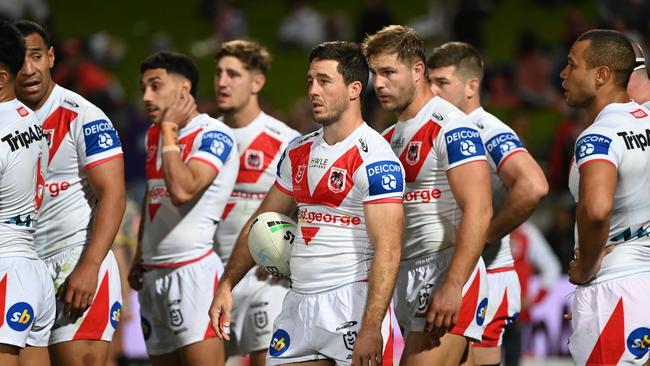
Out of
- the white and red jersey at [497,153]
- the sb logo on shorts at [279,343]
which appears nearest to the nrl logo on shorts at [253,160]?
the white and red jersey at [497,153]

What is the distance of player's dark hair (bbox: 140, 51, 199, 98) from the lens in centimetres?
788

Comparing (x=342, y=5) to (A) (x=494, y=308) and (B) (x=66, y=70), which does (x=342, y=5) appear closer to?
(B) (x=66, y=70)

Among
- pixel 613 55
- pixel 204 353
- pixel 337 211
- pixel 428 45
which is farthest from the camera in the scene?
pixel 428 45

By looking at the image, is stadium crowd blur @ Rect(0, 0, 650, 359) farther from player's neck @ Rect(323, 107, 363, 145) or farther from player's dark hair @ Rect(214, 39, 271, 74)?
player's neck @ Rect(323, 107, 363, 145)

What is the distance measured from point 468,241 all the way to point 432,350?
2.42ft

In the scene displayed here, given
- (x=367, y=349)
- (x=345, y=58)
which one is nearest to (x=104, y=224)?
(x=345, y=58)

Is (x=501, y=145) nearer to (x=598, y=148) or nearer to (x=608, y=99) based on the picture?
(x=608, y=99)

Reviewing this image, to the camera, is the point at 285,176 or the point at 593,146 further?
the point at 285,176

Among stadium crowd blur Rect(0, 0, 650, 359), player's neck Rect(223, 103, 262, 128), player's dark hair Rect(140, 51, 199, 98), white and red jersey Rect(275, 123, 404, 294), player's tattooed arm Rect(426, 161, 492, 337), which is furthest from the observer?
stadium crowd blur Rect(0, 0, 650, 359)

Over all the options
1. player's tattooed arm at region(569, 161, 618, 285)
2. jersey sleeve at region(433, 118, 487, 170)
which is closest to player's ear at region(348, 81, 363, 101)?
jersey sleeve at region(433, 118, 487, 170)

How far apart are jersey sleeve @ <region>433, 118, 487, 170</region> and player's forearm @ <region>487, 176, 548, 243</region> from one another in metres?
0.78

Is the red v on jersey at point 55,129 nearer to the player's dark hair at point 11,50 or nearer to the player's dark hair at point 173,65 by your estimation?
the player's dark hair at point 11,50

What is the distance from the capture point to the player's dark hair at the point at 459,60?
8000 mm

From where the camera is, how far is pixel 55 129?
6867 millimetres
